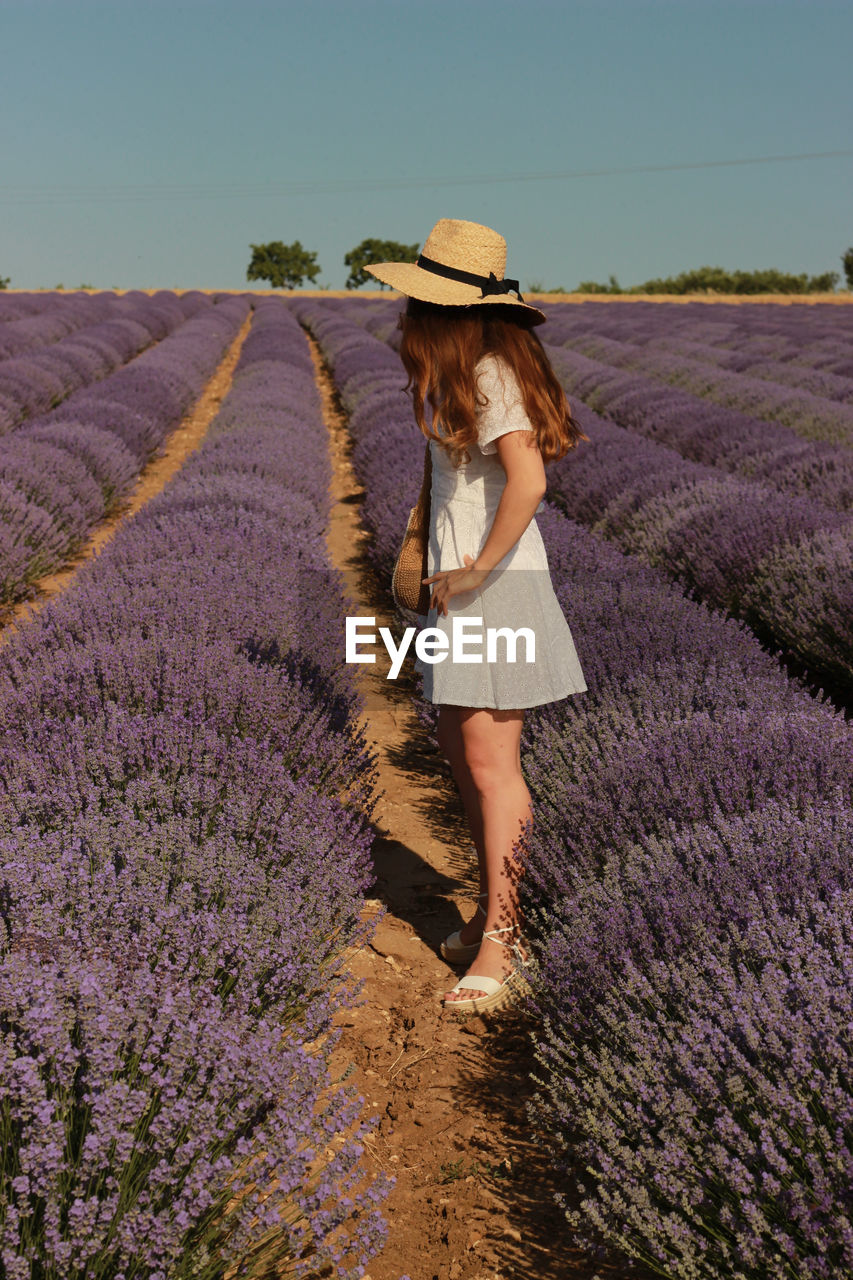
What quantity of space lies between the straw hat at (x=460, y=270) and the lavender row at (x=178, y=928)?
118 cm

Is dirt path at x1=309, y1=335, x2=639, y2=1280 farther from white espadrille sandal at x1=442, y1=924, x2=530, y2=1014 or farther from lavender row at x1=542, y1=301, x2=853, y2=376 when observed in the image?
lavender row at x1=542, y1=301, x2=853, y2=376

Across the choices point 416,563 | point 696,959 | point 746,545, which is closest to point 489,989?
point 696,959

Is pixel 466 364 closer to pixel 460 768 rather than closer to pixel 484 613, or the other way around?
pixel 484 613

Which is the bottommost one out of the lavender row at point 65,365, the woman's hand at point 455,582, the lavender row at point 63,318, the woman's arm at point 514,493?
the woman's hand at point 455,582

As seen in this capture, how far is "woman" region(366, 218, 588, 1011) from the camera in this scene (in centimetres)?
213

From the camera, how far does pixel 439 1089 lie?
90.0 inches

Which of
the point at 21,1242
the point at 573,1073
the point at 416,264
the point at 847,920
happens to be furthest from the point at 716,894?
the point at 416,264

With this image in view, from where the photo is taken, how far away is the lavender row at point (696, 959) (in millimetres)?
1428

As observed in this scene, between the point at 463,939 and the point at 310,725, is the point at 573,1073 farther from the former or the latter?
the point at 310,725

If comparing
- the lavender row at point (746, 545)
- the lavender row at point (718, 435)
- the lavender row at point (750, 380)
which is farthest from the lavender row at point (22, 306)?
the lavender row at point (746, 545)

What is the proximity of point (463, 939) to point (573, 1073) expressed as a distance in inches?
28.0

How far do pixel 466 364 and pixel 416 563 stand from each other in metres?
0.51

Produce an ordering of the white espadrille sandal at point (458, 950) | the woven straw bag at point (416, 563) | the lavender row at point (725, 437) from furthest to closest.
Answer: the lavender row at point (725, 437), the white espadrille sandal at point (458, 950), the woven straw bag at point (416, 563)

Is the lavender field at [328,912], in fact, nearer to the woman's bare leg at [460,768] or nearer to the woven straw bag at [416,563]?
the woman's bare leg at [460,768]
